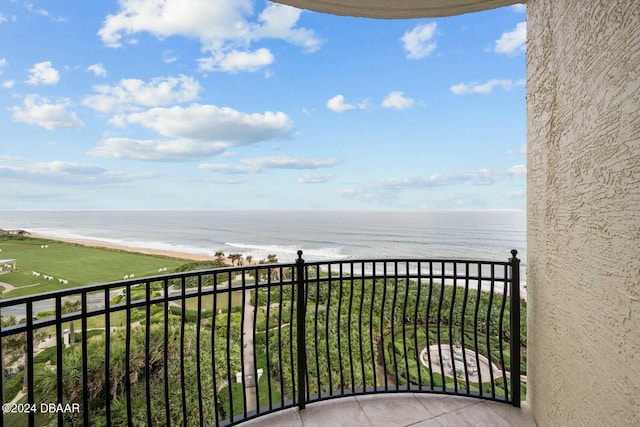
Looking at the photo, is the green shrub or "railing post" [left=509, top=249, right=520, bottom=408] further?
the green shrub

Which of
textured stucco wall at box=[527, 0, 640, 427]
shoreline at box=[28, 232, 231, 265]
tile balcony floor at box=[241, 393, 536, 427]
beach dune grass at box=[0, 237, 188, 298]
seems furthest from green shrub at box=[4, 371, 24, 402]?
shoreline at box=[28, 232, 231, 265]

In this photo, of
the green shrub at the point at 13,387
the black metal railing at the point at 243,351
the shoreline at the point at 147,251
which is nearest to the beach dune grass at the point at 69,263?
the shoreline at the point at 147,251

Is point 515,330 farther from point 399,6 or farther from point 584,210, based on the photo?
point 399,6

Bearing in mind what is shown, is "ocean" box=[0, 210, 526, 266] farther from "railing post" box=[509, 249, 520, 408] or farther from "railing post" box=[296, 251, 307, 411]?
"railing post" box=[296, 251, 307, 411]

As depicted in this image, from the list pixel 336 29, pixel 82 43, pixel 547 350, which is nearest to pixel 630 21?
pixel 547 350

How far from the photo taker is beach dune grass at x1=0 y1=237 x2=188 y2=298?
20.7 metres

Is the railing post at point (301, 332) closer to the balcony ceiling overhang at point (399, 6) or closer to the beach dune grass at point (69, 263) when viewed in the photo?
the balcony ceiling overhang at point (399, 6)

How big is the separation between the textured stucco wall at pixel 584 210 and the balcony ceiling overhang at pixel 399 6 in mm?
379

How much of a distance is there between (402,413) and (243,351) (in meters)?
1.32

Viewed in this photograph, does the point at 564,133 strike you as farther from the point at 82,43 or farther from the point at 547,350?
the point at 82,43

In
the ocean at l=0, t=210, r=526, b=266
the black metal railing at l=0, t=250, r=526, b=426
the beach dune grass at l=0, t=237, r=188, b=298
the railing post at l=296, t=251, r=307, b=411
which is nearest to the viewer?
the black metal railing at l=0, t=250, r=526, b=426

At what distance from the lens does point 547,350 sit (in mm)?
1986

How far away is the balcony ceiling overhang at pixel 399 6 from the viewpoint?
227 cm

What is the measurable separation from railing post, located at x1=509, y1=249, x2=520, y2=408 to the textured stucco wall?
175 mm
